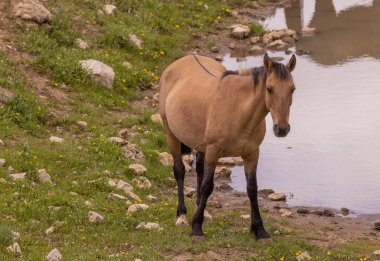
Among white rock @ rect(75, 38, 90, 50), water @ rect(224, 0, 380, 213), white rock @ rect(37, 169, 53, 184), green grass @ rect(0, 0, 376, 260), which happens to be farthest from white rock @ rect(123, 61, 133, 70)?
white rock @ rect(37, 169, 53, 184)

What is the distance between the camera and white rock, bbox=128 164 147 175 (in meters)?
12.9

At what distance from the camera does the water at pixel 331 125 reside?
43.8 ft

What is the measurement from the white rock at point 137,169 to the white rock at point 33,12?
5254 millimetres

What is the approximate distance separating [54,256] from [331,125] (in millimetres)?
7734

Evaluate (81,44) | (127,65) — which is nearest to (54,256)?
(127,65)

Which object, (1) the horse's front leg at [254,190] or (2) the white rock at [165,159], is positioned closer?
(1) the horse's front leg at [254,190]

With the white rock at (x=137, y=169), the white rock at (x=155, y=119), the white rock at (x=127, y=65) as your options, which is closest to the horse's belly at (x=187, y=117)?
the white rock at (x=137, y=169)

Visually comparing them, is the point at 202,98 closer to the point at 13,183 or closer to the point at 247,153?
the point at 247,153

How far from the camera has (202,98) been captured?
10773 mm

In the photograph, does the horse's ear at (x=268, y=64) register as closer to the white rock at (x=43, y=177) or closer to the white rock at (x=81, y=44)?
the white rock at (x=43, y=177)

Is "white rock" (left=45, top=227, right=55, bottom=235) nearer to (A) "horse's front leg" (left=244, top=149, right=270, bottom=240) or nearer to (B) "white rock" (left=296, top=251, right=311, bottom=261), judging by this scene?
(A) "horse's front leg" (left=244, top=149, right=270, bottom=240)

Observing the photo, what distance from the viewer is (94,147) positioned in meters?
13.3

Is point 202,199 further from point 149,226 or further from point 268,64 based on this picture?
point 268,64

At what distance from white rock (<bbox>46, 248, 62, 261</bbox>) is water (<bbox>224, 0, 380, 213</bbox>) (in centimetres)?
466
